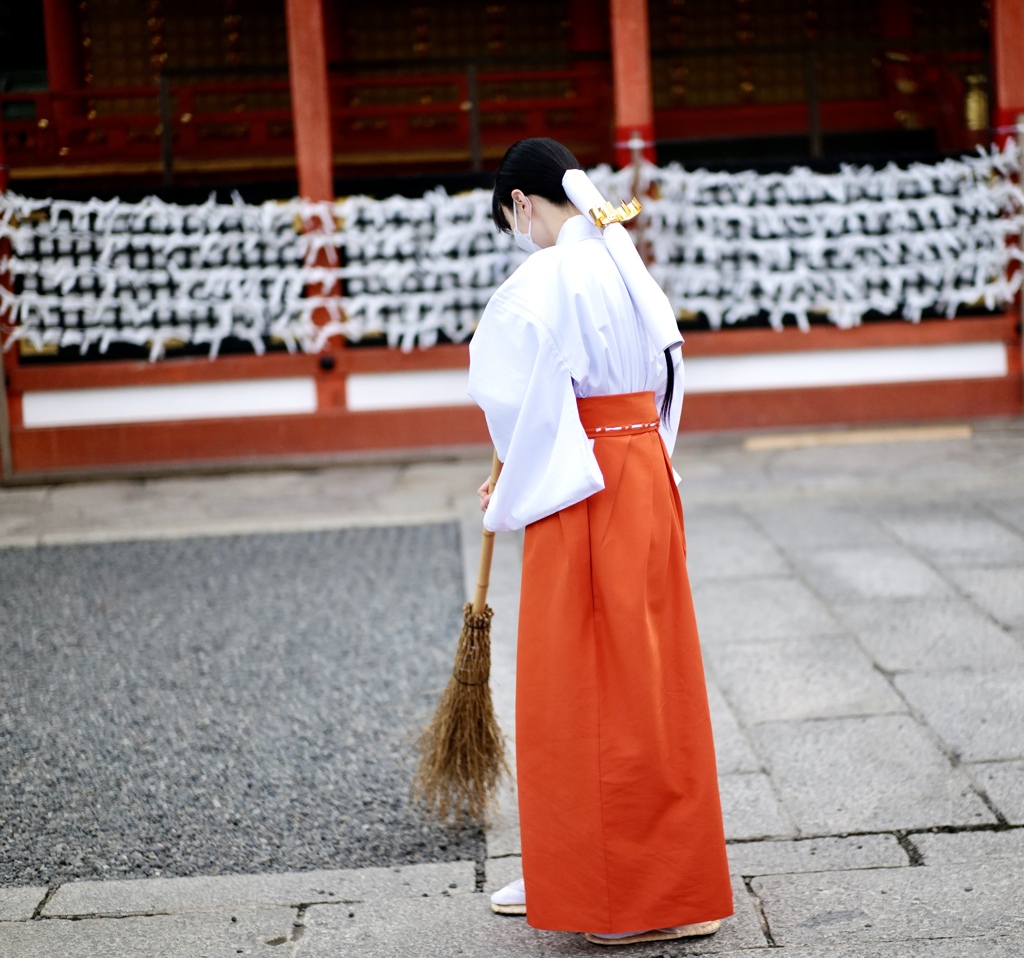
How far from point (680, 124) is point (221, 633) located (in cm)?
626

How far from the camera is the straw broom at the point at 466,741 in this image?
3.05 metres

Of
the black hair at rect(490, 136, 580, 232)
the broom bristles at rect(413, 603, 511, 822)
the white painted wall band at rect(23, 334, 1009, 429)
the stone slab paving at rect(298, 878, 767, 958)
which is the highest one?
the black hair at rect(490, 136, 580, 232)

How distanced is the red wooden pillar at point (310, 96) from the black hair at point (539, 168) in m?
5.30

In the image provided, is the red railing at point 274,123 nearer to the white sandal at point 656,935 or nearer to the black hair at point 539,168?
the black hair at point 539,168

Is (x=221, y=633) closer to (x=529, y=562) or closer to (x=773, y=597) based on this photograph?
(x=773, y=597)

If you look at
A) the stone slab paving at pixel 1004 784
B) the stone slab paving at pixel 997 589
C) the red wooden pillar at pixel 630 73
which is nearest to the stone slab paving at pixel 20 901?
the stone slab paving at pixel 1004 784

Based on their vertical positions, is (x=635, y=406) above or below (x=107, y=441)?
above

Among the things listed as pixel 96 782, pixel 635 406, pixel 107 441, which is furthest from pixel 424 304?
pixel 635 406

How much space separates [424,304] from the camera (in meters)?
7.79

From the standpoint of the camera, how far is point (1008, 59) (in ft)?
25.1

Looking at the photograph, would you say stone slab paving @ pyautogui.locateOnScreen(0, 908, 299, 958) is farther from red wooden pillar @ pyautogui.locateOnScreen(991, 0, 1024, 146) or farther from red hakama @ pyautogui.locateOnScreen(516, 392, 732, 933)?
red wooden pillar @ pyautogui.locateOnScreen(991, 0, 1024, 146)

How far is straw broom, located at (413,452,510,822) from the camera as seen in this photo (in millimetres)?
3047

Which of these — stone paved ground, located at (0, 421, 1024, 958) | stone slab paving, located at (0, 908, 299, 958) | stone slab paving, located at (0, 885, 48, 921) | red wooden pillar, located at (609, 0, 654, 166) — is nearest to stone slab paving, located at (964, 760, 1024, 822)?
stone paved ground, located at (0, 421, 1024, 958)

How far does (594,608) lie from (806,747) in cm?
132
